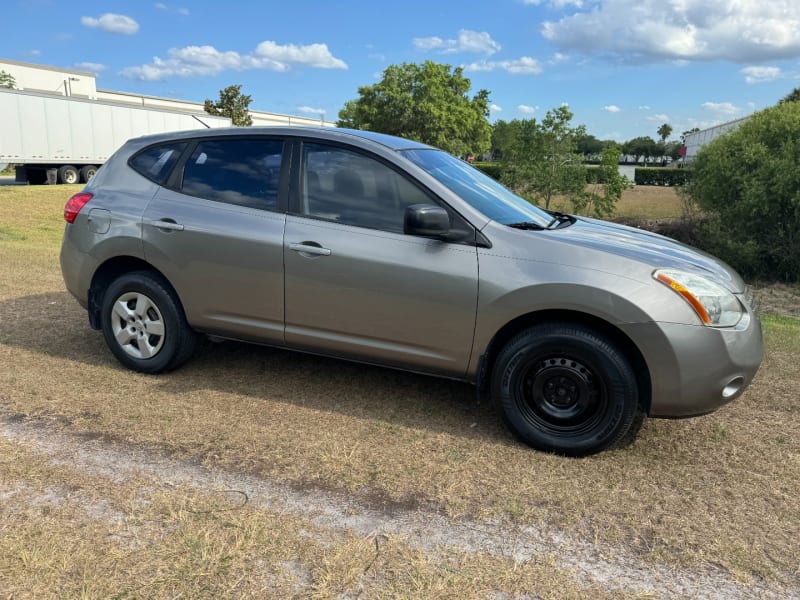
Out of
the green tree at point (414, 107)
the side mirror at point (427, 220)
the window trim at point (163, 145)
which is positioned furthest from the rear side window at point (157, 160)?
the green tree at point (414, 107)

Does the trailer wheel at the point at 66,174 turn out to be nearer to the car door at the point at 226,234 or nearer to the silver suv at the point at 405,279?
the silver suv at the point at 405,279

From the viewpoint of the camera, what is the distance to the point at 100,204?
181 inches

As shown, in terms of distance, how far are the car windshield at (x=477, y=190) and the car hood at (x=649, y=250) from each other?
300mm

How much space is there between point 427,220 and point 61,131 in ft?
92.1

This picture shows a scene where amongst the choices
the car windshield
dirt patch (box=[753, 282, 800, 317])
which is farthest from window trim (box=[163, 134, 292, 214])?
dirt patch (box=[753, 282, 800, 317])

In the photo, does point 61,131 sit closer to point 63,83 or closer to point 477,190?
point 477,190

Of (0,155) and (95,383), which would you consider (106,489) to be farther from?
(0,155)

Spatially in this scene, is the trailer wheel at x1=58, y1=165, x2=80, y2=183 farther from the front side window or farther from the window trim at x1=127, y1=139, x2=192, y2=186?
the front side window

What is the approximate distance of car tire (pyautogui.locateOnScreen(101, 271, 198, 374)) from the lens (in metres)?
4.45

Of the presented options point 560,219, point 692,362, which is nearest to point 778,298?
point 560,219

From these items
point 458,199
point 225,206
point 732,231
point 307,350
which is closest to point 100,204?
point 225,206

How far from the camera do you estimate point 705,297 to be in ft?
10.9

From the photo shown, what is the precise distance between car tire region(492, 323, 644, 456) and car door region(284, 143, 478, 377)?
1.06 ft

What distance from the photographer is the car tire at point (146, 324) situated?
445 cm
